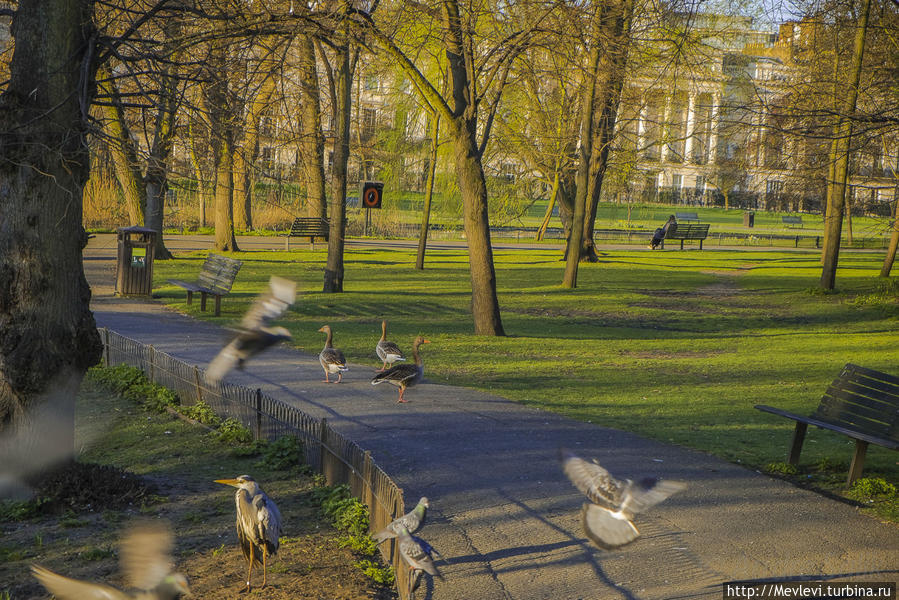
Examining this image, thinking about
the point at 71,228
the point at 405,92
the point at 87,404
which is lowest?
the point at 87,404

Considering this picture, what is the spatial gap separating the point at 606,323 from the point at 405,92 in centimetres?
2167

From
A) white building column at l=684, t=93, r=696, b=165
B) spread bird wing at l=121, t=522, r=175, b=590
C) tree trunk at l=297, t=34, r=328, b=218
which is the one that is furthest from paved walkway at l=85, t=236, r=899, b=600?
white building column at l=684, t=93, r=696, b=165

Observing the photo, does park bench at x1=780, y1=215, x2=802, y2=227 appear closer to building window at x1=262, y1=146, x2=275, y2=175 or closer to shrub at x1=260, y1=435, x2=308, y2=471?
building window at x1=262, y1=146, x2=275, y2=175

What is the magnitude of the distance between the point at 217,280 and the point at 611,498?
16119 millimetres

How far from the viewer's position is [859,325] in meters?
23.2

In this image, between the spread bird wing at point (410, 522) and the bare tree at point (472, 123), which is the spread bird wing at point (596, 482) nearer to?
the spread bird wing at point (410, 522)

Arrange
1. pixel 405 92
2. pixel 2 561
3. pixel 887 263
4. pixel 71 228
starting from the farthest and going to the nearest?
pixel 405 92 → pixel 887 263 → pixel 71 228 → pixel 2 561

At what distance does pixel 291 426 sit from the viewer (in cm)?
974

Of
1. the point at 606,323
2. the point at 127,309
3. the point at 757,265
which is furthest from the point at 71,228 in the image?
the point at 757,265

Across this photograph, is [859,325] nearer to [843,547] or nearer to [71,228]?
[843,547]

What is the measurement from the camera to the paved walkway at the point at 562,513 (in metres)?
6.65

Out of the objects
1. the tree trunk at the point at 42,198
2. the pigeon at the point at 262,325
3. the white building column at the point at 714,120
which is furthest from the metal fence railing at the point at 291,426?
the white building column at the point at 714,120

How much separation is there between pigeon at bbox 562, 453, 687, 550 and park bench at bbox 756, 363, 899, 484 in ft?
11.3

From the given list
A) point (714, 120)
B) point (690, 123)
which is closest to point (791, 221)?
point (690, 123)
